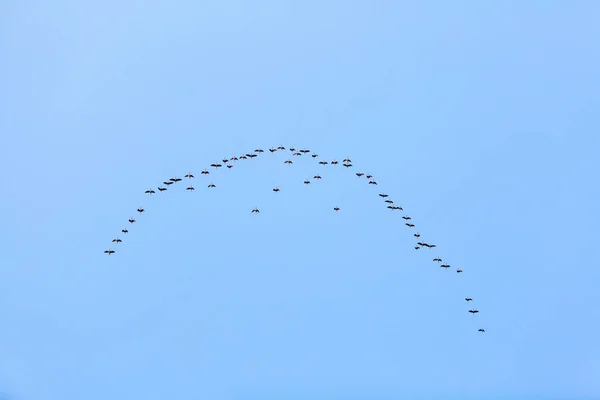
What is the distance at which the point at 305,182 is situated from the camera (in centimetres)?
19988

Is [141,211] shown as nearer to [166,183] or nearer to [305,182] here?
[166,183]

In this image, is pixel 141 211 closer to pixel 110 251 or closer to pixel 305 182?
pixel 110 251

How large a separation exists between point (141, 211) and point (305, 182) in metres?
36.0

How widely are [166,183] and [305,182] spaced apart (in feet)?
99.2

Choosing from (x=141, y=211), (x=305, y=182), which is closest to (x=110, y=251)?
(x=141, y=211)

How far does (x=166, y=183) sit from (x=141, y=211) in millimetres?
8177

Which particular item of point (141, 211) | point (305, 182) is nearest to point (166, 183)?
point (141, 211)

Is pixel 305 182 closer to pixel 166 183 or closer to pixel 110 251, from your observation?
pixel 166 183

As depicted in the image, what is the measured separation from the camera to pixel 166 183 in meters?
198

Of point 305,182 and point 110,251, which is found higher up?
point 305,182

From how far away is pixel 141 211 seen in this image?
195 m
